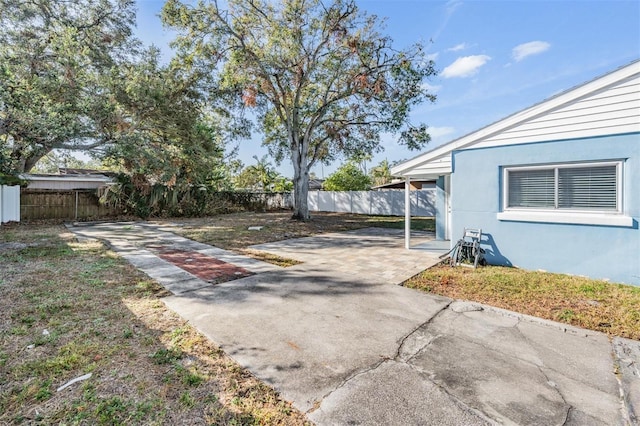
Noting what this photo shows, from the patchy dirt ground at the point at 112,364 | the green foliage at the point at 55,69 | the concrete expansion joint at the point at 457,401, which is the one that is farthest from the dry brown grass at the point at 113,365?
the green foliage at the point at 55,69

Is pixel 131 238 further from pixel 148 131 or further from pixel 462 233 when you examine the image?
pixel 462 233

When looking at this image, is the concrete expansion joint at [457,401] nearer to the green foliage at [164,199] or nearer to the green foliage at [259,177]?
the green foliage at [164,199]

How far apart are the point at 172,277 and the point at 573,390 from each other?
18.4 feet

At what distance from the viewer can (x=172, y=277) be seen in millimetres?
5473

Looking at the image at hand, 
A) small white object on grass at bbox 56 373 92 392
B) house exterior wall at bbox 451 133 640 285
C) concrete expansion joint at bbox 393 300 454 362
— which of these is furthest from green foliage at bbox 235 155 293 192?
small white object on grass at bbox 56 373 92 392

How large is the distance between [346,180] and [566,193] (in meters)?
20.3

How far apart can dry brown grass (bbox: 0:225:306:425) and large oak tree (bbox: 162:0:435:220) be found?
10.8 meters

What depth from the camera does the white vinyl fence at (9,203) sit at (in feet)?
39.2

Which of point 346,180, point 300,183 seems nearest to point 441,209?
point 300,183

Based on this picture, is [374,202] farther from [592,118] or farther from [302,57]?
[592,118]

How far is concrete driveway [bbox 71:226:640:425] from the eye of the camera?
7.21 feet

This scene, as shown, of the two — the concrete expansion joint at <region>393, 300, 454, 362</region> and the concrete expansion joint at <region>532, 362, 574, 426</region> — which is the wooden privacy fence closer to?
the concrete expansion joint at <region>393, 300, 454, 362</region>

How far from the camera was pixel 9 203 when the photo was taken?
40.7 feet

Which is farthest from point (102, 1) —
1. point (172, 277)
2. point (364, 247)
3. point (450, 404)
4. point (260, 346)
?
point (450, 404)
